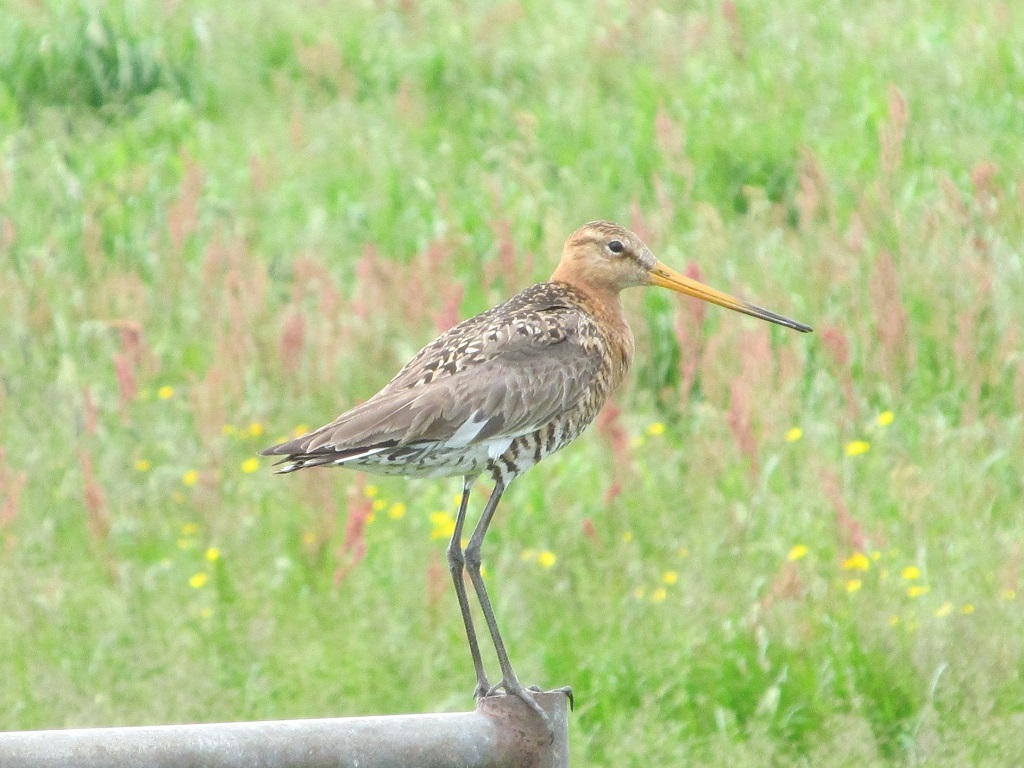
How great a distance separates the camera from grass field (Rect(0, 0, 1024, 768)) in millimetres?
5145

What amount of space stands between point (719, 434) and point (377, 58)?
13.8ft

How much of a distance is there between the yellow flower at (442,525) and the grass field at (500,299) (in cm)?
5

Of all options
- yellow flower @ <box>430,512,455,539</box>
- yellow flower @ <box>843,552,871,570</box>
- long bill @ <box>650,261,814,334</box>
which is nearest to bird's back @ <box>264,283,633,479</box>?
long bill @ <box>650,261,814,334</box>

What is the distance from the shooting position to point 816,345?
7.13 m

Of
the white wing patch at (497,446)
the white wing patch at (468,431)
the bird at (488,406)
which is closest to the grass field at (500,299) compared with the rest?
the bird at (488,406)

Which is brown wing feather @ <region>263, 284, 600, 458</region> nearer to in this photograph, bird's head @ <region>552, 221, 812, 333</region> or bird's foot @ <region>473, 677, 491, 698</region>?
bird's head @ <region>552, 221, 812, 333</region>

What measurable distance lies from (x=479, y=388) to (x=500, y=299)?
3.39 meters

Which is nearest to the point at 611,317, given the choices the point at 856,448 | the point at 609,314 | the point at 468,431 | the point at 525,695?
the point at 609,314

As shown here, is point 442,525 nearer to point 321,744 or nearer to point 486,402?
point 486,402

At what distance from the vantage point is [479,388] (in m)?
4.16

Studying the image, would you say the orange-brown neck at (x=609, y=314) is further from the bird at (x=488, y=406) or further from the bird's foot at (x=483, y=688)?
the bird's foot at (x=483, y=688)

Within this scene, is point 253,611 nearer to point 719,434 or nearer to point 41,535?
point 41,535

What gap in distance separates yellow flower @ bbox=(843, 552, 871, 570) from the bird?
1116 millimetres

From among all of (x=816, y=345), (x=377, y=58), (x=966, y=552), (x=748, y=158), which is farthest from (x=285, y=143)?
(x=966, y=552)
